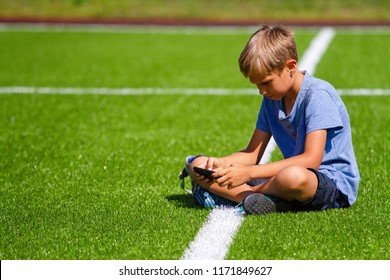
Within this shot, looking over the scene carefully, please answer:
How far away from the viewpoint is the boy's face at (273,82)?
168 inches

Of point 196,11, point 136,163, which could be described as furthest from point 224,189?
point 196,11

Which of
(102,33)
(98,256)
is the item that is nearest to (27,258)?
(98,256)

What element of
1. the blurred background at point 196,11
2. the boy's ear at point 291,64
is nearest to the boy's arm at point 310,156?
the boy's ear at point 291,64

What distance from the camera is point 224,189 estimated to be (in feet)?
15.2

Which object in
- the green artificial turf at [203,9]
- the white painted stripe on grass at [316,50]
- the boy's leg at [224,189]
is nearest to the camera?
the boy's leg at [224,189]

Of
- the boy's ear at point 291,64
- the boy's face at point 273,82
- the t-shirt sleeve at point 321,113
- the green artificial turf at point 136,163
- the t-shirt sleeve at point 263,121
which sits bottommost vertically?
the green artificial turf at point 136,163

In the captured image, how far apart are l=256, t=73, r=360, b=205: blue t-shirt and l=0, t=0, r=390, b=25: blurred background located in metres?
14.6

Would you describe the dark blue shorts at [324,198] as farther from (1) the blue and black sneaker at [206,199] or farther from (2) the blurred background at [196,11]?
(2) the blurred background at [196,11]

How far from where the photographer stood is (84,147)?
21.0ft

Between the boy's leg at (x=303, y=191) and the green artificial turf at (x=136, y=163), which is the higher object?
the boy's leg at (x=303, y=191)

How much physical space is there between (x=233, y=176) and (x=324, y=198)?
0.53 metres

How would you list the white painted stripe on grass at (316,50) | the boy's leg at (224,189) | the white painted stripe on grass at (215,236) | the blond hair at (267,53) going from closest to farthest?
the white painted stripe on grass at (215,236) < the blond hair at (267,53) < the boy's leg at (224,189) < the white painted stripe on grass at (316,50)

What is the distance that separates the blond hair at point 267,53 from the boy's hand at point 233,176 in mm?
511
